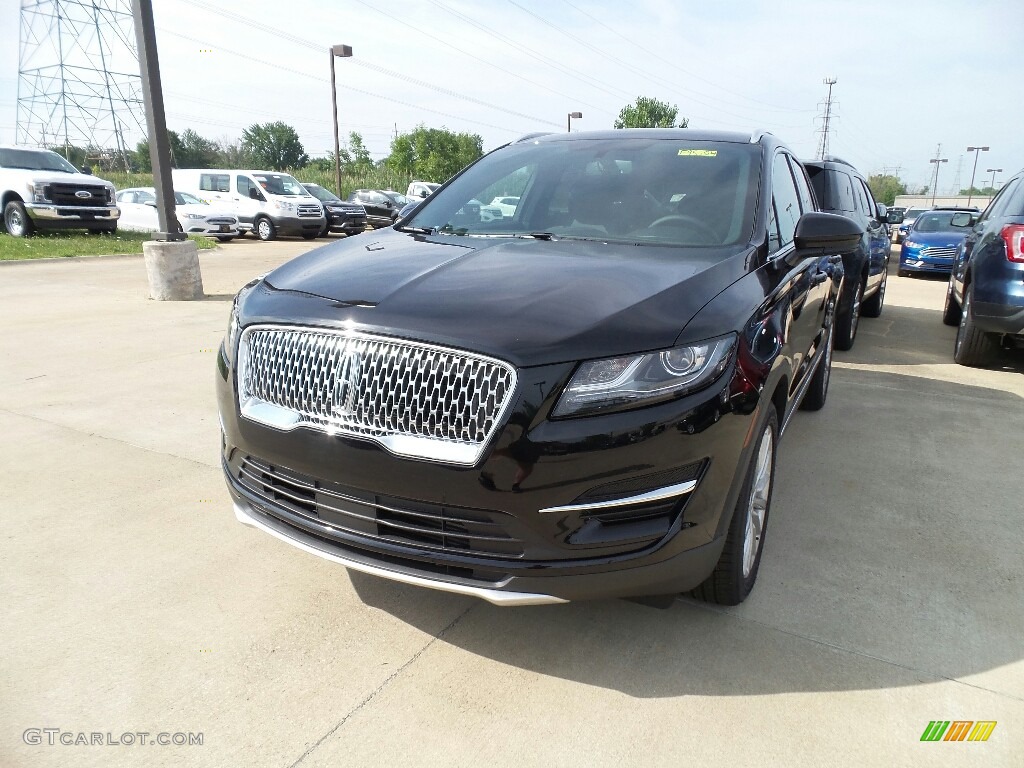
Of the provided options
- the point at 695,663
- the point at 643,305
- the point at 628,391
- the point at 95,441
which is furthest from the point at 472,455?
the point at 95,441

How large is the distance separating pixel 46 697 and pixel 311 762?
2.95 ft

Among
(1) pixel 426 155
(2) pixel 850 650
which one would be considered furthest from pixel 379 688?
(1) pixel 426 155

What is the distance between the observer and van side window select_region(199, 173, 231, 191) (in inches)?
843

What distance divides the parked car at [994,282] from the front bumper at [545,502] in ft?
16.1

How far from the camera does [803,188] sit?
14.6ft

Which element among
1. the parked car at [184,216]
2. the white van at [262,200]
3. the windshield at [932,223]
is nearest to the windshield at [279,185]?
the white van at [262,200]

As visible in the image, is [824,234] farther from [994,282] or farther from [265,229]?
[265,229]

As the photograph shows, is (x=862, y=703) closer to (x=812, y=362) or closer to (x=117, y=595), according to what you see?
(x=812, y=362)

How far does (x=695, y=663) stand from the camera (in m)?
2.47

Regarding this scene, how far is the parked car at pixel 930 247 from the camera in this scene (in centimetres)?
1505

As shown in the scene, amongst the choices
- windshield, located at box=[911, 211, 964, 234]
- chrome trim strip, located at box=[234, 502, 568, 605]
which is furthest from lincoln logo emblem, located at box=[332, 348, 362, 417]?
windshield, located at box=[911, 211, 964, 234]

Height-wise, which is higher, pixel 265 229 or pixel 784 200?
pixel 784 200

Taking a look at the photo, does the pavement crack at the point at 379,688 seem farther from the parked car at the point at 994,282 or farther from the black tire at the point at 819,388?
the parked car at the point at 994,282

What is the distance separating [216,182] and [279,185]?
1849mm
